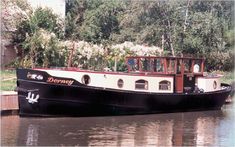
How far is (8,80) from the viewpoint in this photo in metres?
24.3

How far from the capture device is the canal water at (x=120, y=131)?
1570cm

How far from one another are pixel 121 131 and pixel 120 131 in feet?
0.12

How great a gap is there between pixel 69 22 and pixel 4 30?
7.45 metres

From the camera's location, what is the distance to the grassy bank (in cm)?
2236

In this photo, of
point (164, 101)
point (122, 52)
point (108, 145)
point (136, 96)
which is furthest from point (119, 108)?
point (122, 52)

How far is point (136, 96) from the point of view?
69.1 feet

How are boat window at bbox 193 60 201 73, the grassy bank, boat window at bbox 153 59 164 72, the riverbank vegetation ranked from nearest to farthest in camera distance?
the grassy bank
boat window at bbox 153 59 164 72
boat window at bbox 193 60 201 73
the riverbank vegetation

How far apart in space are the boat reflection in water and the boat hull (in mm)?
341

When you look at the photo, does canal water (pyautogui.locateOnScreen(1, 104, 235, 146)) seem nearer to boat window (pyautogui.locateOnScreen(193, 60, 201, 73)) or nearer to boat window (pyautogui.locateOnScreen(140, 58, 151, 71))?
boat window (pyautogui.locateOnScreen(140, 58, 151, 71))

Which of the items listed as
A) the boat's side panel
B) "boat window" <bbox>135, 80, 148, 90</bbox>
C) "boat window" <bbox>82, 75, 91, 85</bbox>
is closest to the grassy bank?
the boat's side panel

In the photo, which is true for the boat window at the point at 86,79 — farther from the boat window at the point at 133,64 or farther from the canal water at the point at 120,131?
the boat window at the point at 133,64

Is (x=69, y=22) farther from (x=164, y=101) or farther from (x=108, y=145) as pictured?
(x=108, y=145)

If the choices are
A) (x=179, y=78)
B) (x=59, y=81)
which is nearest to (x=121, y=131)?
(x=59, y=81)

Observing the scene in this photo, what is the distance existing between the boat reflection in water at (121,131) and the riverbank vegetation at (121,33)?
9.46m
